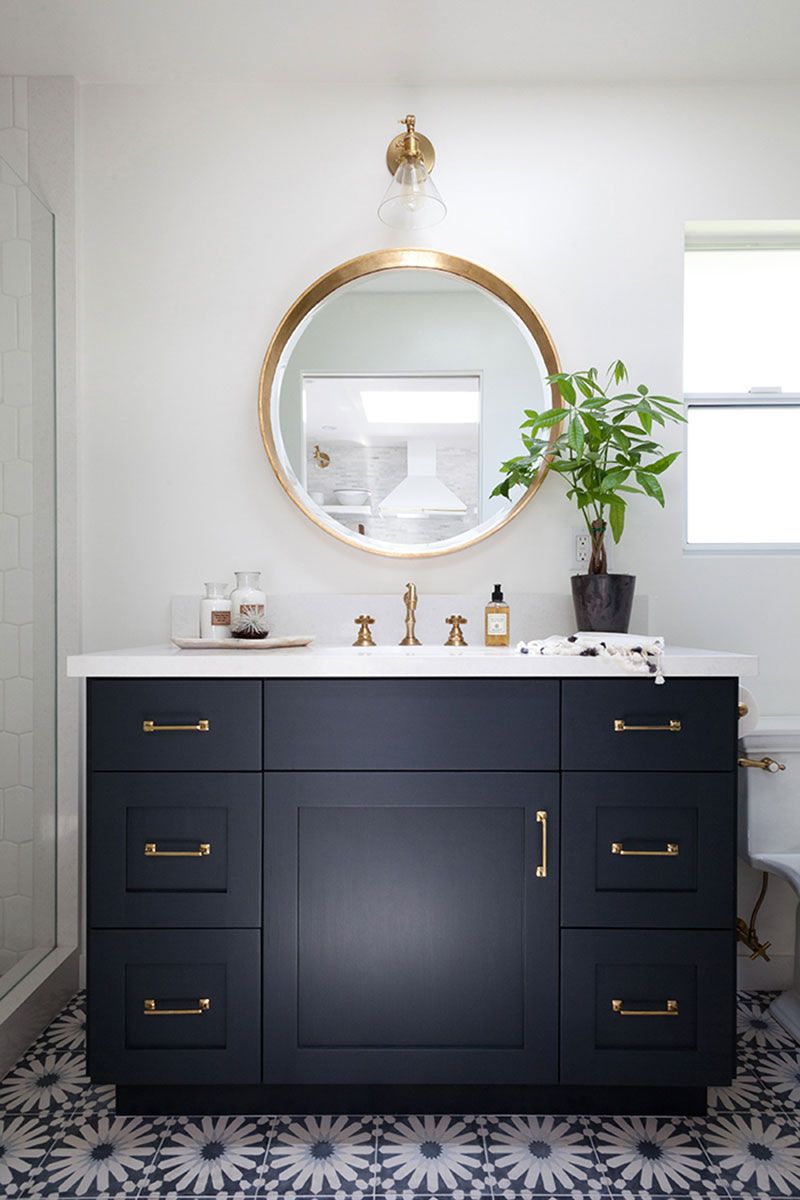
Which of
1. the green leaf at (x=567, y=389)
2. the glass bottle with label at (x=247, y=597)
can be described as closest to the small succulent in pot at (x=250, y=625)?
the glass bottle with label at (x=247, y=597)

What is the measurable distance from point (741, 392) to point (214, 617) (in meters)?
1.61

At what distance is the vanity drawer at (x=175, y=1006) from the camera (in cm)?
156

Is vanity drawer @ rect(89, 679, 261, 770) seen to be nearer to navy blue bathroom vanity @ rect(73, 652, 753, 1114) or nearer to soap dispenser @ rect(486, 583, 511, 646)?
navy blue bathroom vanity @ rect(73, 652, 753, 1114)

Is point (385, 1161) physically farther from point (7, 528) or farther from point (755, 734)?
point (7, 528)

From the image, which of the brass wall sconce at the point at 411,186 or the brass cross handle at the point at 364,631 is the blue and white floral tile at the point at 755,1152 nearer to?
the brass cross handle at the point at 364,631

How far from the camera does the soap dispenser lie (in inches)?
78.5

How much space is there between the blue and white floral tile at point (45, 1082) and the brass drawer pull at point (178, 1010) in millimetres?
351

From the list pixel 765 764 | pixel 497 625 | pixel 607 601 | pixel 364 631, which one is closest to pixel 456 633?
pixel 497 625

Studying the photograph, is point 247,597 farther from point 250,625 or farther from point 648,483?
point 648,483

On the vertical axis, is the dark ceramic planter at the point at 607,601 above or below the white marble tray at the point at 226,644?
above

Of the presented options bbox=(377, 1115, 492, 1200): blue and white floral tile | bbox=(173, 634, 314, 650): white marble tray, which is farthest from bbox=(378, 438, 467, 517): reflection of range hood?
bbox=(377, 1115, 492, 1200): blue and white floral tile

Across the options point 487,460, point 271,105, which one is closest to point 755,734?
point 487,460

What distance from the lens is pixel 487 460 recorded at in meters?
2.12

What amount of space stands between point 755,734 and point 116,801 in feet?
4.98
